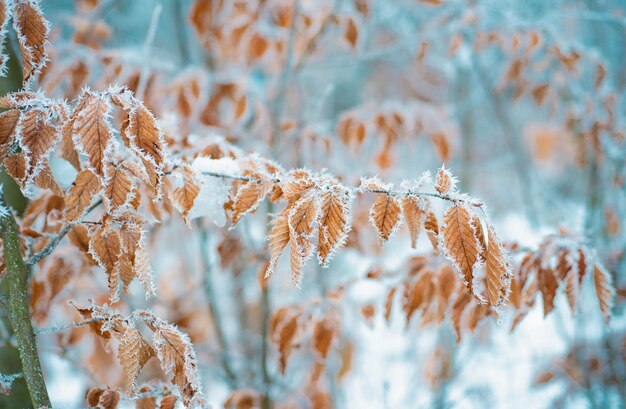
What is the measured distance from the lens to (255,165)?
3.61 feet

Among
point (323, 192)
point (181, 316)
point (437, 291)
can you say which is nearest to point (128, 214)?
point (323, 192)

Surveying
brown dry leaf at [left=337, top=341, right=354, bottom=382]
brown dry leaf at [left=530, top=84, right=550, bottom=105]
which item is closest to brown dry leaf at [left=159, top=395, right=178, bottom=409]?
brown dry leaf at [left=337, top=341, right=354, bottom=382]

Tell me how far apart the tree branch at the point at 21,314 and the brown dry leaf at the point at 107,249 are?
0.17 meters

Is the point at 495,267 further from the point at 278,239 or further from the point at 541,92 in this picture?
the point at 541,92

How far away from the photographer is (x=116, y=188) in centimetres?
82

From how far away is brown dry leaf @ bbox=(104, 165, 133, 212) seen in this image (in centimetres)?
81

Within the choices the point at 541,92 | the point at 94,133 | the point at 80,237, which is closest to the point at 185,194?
the point at 94,133

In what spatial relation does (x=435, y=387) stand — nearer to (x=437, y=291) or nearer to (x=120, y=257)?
(x=437, y=291)

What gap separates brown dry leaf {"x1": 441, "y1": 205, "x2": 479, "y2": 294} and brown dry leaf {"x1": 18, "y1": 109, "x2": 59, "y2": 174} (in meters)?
0.67

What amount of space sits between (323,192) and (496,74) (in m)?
3.39

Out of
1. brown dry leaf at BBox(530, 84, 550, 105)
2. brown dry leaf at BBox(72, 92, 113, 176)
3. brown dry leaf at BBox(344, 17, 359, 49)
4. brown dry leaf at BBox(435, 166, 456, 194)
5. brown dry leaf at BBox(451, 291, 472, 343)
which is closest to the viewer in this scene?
brown dry leaf at BBox(72, 92, 113, 176)

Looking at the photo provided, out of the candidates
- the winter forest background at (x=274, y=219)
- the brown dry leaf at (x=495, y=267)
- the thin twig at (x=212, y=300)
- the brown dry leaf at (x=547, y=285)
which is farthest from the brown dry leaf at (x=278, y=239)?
the thin twig at (x=212, y=300)

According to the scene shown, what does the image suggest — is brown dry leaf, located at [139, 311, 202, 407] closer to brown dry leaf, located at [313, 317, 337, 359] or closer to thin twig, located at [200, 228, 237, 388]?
brown dry leaf, located at [313, 317, 337, 359]

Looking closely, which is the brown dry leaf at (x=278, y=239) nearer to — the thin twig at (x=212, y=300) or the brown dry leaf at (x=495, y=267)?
the brown dry leaf at (x=495, y=267)
